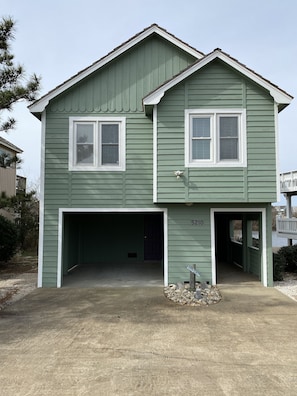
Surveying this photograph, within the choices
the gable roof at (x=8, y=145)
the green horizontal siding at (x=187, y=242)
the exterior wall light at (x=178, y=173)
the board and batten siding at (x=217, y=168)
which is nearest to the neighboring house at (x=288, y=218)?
the board and batten siding at (x=217, y=168)

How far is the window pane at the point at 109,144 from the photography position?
9133 mm

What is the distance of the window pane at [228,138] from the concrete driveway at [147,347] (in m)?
3.84

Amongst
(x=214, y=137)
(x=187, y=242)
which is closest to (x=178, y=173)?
(x=214, y=137)

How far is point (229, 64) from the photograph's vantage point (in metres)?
8.41

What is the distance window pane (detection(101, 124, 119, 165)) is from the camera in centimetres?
913

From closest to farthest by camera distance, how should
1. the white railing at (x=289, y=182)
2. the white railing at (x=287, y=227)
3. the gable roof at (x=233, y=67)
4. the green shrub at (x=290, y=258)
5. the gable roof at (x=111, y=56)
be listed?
the gable roof at (x=233, y=67)
the gable roof at (x=111, y=56)
the green shrub at (x=290, y=258)
the white railing at (x=287, y=227)
the white railing at (x=289, y=182)

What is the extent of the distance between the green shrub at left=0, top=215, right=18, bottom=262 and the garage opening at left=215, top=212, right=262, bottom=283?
824cm

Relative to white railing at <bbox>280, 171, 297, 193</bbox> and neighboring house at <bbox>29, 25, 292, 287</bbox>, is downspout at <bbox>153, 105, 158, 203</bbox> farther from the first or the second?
white railing at <bbox>280, 171, 297, 193</bbox>

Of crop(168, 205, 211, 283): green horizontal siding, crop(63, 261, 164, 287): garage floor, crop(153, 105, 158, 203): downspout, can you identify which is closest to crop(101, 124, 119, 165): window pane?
crop(153, 105, 158, 203): downspout

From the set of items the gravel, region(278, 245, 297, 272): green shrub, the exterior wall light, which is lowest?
the gravel

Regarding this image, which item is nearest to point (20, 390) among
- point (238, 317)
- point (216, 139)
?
point (238, 317)

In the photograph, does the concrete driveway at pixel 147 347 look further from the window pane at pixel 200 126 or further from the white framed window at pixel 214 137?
the window pane at pixel 200 126

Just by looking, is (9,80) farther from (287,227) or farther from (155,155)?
(287,227)

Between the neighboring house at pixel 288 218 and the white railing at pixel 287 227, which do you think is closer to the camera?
the white railing at pixel 287 227
